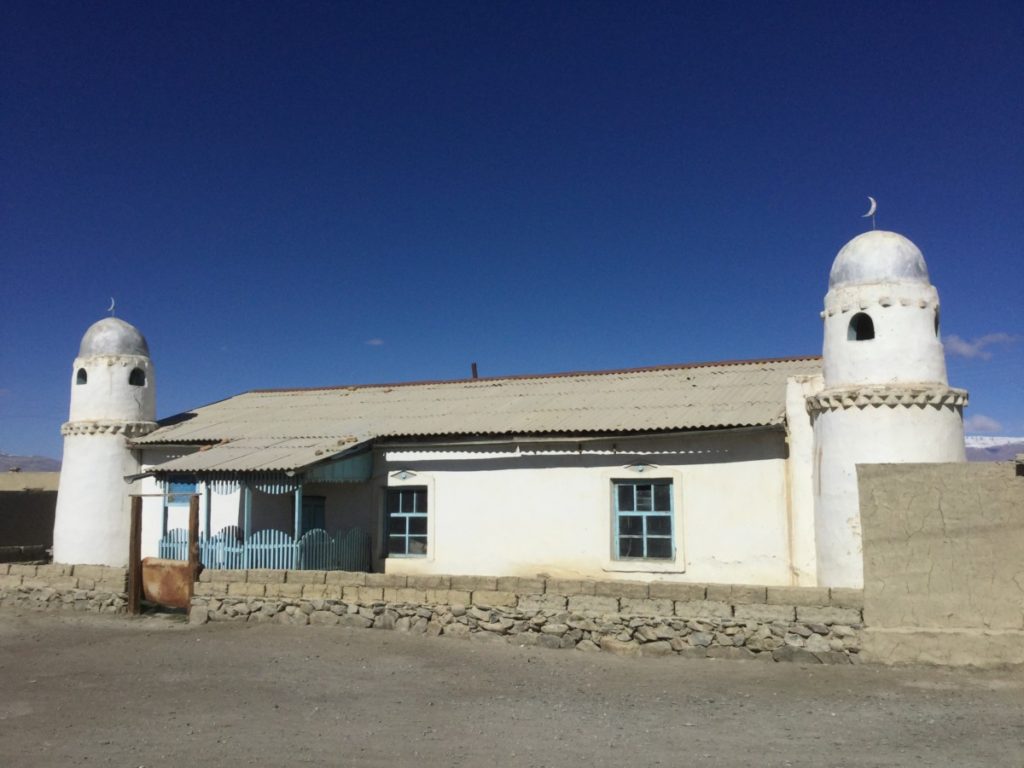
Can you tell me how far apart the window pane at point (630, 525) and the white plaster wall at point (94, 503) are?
9684mm

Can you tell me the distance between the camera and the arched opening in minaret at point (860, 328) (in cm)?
1075

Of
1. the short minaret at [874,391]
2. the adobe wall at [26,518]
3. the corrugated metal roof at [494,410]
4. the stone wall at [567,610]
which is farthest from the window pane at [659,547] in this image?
the adobe wall at [26,518]

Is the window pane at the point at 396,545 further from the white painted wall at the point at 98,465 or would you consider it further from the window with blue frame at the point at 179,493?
the white painted wall at the point at 98,465

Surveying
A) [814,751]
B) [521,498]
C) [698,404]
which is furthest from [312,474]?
[814,751]

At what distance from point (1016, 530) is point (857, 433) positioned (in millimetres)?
2065

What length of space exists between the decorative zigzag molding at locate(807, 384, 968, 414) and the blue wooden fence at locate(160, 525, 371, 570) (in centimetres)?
806

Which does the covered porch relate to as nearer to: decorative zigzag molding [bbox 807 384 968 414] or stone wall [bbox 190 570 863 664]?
stone wall [bbox 190 570 863 664]

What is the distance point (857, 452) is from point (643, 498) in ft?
11.3

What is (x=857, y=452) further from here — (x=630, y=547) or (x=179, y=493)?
(x=179, y=493)

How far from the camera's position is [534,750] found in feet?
21.4

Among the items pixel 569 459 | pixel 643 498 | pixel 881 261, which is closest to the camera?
pixel 881 261

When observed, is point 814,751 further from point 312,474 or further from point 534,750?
point 312,474

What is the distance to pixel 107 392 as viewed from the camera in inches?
638

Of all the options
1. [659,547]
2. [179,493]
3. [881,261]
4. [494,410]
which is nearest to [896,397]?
[881,261]
